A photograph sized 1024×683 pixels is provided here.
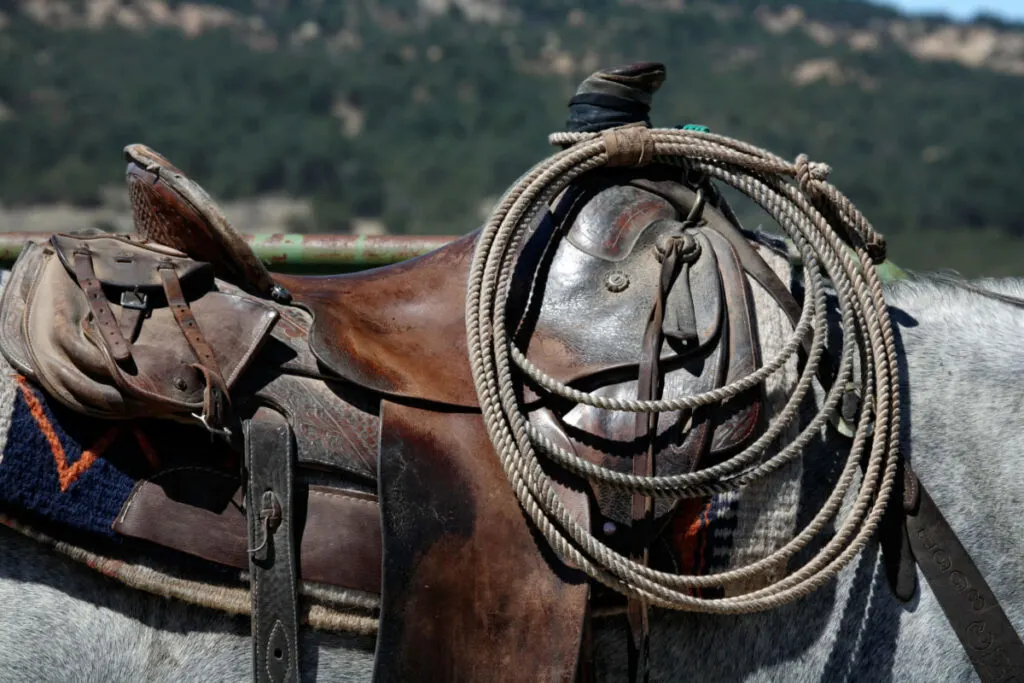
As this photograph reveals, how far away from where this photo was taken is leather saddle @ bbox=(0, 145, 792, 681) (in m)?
1.66

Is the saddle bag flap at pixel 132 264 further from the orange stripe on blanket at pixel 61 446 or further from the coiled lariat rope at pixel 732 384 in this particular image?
the coiled lariat rope at pixel 732 384

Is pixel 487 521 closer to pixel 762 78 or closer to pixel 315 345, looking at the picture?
pixel 315 345

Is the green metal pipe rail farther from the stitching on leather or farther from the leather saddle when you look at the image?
the stitching on leather

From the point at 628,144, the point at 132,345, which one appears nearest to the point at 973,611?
the point at 628,144

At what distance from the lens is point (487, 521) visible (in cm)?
167

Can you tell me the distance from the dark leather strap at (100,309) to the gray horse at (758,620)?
21 cm

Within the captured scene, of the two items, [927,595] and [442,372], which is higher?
[442,372]

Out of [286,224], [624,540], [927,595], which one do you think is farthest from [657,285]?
[286,224]

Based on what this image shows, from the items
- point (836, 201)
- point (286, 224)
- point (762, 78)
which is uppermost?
point (762, 78)

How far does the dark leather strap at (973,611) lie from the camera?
171 centimetres

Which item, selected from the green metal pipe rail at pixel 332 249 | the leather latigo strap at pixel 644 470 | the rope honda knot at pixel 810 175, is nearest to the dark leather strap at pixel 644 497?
the leather latigo strap at pixel 644 470

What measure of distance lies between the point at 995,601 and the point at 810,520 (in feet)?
1.08

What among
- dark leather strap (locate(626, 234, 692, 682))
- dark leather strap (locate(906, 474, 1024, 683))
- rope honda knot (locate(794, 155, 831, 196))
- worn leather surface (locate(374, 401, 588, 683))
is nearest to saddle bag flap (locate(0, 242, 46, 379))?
worn leather surface (locate(374, 401, 588, 683))

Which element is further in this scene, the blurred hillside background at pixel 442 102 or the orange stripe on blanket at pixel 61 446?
Answer: the blurred hillside background at pixel 442 102
